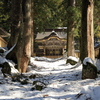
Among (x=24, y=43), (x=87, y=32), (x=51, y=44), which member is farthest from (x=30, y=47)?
(x=51, y=44)

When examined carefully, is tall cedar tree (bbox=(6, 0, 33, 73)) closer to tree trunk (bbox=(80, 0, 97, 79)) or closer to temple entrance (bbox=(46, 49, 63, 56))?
tree trunk (bbox=(80, 0, 97, 79))

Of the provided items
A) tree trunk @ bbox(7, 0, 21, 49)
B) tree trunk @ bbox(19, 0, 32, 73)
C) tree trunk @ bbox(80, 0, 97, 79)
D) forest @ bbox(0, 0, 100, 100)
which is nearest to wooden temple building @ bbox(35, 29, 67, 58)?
forest @ bbox(0, 0, 100, 100)

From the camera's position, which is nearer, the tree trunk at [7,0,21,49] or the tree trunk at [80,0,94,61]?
the tree trunk at [80,0,94,61]

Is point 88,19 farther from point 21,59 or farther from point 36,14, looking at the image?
point 36,14

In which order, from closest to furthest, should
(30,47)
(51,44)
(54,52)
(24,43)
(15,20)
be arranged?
1. (24,43)
2. (30,47)
3. (15,20)
4. (51,44)
5. (54,52)

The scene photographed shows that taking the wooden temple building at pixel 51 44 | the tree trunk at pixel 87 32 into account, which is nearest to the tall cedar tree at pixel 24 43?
the tree trunk at pixel 87 32

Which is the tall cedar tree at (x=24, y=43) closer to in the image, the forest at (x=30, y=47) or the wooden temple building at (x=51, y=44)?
the forest at (x=30, y=47)

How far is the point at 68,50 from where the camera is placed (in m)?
16.1

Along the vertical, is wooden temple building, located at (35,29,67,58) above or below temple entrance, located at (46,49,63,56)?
above

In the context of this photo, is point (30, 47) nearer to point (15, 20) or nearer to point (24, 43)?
point (24, 43)

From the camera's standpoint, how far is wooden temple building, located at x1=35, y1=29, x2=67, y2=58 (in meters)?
31.9

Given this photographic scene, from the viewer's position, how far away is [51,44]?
108 ft

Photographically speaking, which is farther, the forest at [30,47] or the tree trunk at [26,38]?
the tree trunk at [26,38]

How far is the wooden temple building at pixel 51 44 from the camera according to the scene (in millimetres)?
31906
